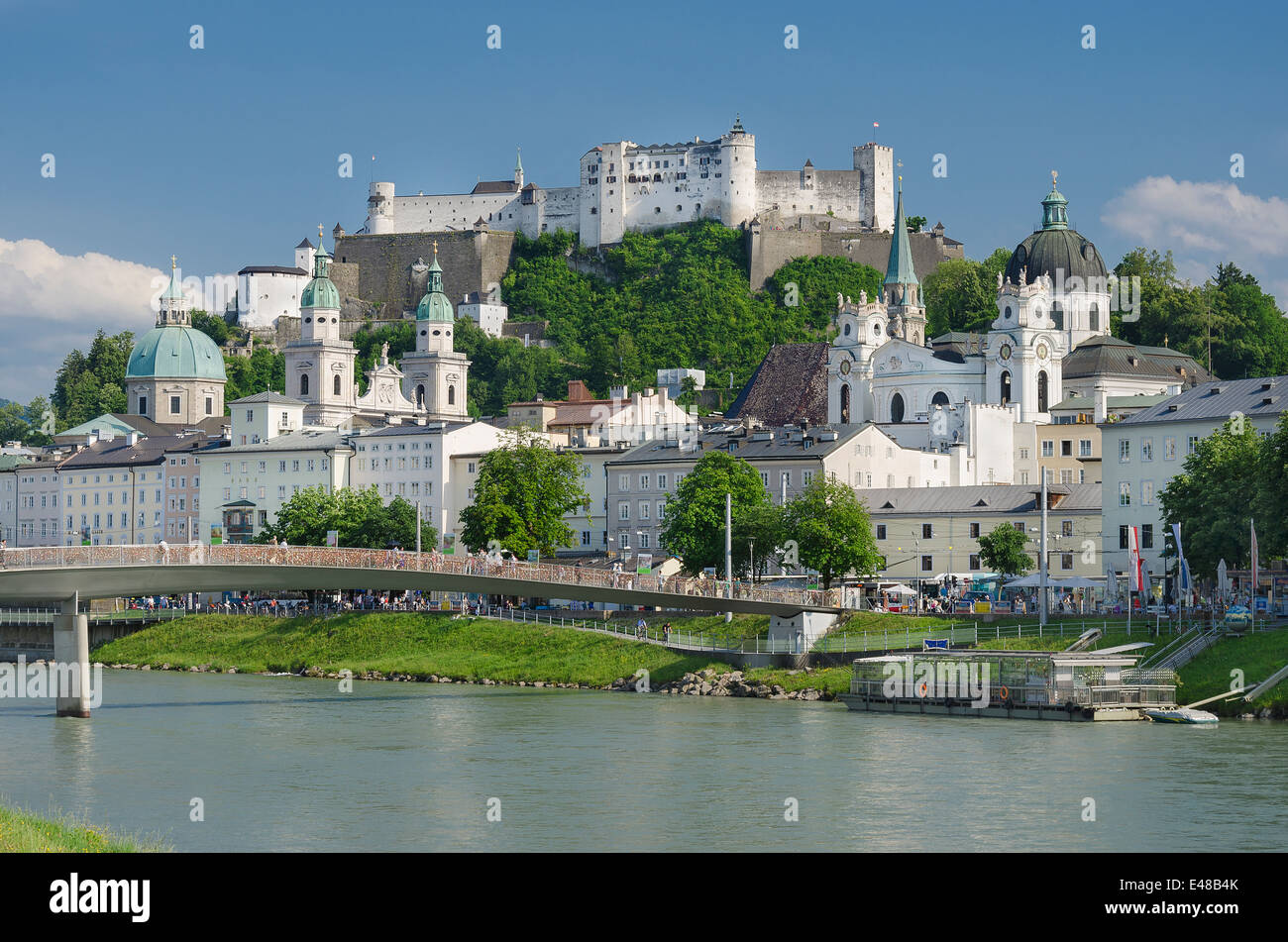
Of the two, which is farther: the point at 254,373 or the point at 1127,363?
the point at 254,373

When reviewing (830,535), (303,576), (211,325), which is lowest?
(303,576)

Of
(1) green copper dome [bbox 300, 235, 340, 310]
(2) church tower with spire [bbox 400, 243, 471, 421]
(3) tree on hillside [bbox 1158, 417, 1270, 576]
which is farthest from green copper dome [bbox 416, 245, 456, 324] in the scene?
(3) tree on hillside [bbox 1158, 417, 1270, 576]

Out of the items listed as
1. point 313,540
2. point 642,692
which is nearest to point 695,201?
point 313,540

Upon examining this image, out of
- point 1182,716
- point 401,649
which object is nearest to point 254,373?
point 401,649

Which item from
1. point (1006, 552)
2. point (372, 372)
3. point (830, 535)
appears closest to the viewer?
point (830, 535)

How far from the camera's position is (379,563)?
5200cm

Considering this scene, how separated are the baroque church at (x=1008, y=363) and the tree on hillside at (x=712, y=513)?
2659 centimetres

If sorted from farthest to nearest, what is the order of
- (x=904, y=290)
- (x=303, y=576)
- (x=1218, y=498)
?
(x=904, y=290) < (x=1218, y=498) < (x=303, y=576)

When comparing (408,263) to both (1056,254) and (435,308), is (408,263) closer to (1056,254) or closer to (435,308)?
(435,308)

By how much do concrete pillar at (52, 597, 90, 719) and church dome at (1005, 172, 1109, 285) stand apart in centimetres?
7723

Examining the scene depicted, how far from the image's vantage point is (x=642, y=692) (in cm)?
5962

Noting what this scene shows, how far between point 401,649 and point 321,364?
2363 inches

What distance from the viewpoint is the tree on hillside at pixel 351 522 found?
8900 cm
